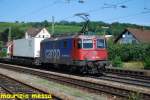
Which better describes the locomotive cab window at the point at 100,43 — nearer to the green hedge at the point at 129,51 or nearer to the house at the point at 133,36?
the green hedge at the point at 129,51

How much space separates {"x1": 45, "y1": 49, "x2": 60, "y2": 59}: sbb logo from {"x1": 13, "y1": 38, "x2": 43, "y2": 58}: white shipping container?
5.40 metres

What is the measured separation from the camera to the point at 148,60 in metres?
31.6

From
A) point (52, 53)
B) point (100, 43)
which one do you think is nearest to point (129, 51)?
point (52, 53)

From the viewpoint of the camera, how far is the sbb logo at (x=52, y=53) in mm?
29156

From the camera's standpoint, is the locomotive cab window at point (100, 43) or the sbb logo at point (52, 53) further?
the sbb logo at point (52, 53)

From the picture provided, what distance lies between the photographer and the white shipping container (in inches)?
1489

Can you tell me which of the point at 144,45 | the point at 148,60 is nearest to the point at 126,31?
the point at 144,45

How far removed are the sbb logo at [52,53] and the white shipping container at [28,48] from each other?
5402 millimetres

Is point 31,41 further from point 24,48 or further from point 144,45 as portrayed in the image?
point 144,45

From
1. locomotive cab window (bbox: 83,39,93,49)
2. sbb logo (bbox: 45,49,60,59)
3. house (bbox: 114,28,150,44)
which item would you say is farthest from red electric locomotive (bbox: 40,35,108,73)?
house (bbox: 114,28,150,44)

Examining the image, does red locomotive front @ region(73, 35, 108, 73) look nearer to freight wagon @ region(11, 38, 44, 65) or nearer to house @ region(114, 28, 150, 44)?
freight wagon @ region(11, 38, 44, 65)

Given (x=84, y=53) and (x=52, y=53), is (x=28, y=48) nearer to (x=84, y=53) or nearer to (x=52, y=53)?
(x=52, y=53)

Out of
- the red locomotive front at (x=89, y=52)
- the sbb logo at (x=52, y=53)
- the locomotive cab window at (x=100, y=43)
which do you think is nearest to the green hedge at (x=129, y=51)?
the sbb logo at (x=52, y=53)

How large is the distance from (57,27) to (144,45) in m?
86.3
